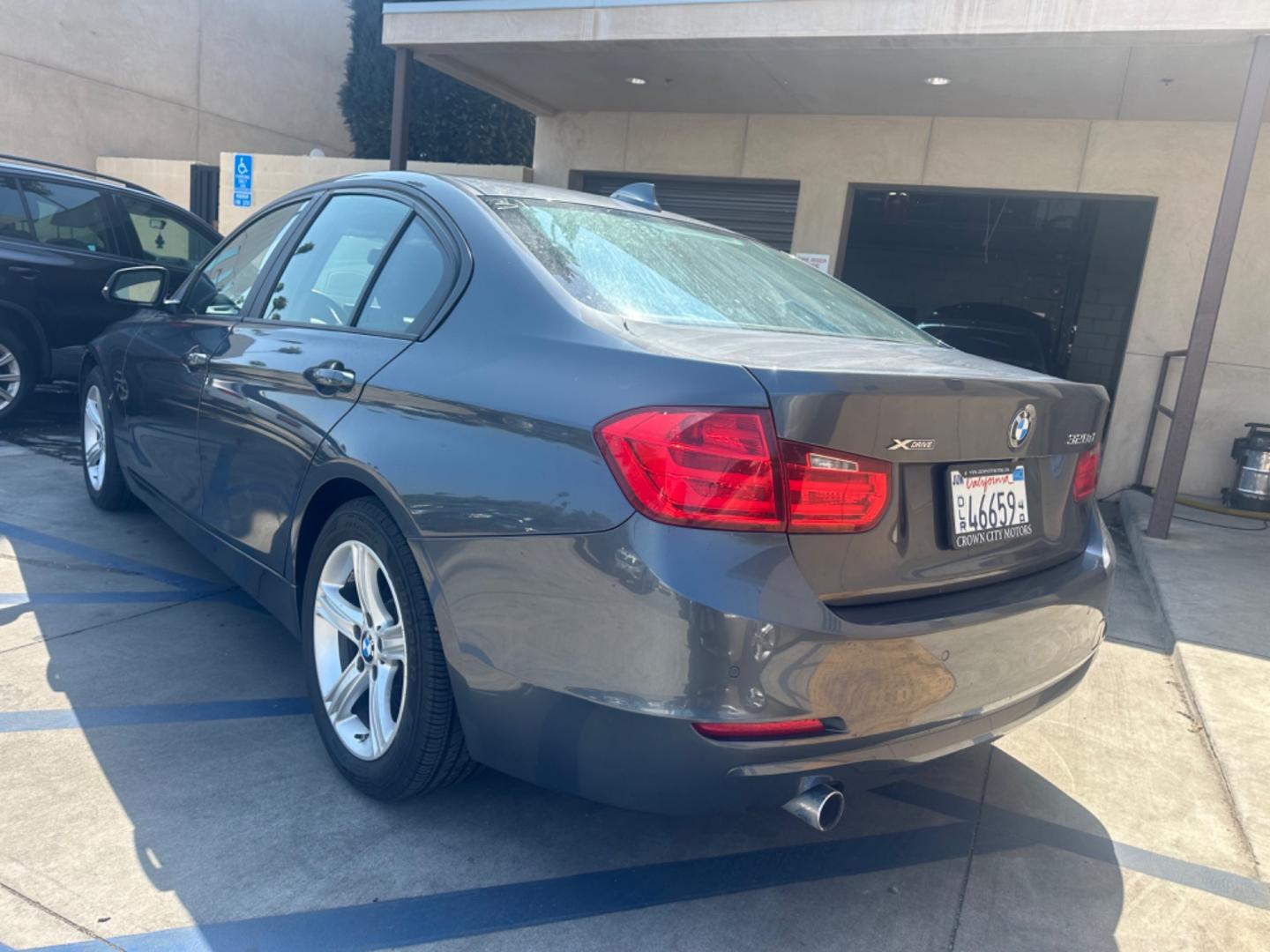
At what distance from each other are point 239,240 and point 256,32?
628 inches

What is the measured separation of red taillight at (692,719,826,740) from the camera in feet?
6.23

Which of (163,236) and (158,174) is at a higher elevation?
(158,174)

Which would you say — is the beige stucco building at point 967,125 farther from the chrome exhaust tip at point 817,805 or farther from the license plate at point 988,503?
the chrome exhaust tip at point 817,805

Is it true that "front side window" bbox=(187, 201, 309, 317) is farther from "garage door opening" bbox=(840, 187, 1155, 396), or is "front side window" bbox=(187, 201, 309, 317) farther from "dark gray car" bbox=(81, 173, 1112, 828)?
"garage door opening" bbox=(840, 187, 1155, 396)

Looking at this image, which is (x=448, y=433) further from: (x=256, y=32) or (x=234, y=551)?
(x=256, y=32)

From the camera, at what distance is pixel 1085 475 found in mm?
2639

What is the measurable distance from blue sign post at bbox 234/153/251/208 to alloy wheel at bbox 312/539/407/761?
11.1 metres

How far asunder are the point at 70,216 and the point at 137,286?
3.60 m

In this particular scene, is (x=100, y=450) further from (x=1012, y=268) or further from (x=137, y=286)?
(x=1012, y=268)

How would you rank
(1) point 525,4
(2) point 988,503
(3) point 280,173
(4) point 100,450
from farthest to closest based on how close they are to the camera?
1. (3) point 280,173
2. (1) point 525,4
3. (4) point 100,450
4. (2) point 988,503

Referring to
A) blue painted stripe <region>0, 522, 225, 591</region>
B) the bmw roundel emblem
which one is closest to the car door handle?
the bmw roundel emblem

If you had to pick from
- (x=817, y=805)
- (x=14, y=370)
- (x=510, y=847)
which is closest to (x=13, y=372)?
(x=14, y=370)

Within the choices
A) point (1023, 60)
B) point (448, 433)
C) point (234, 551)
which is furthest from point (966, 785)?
point (1023, 60)

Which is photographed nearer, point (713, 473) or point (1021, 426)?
point (713, 473)
